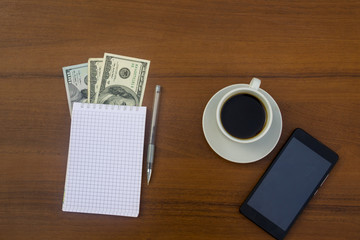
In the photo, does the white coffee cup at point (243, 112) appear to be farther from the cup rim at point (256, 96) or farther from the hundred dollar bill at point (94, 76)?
the hundred dollar bill at point (94, 76)

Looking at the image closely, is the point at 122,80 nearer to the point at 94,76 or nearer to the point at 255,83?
the point at 94,76

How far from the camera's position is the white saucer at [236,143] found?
60 cm

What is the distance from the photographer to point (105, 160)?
0.62 m

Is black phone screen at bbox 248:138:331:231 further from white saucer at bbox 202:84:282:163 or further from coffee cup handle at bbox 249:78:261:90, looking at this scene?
coffee cup handle at bbox 249:78:261:90

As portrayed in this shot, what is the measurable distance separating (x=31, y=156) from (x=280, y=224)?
550mm

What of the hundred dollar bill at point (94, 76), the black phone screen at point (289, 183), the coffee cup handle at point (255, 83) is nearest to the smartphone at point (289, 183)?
the black phone screen at point (289, 183)

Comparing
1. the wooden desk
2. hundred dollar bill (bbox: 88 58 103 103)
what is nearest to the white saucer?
the wooden desk

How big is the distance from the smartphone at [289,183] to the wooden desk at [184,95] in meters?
0.02

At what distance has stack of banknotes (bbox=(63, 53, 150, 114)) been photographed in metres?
0.64

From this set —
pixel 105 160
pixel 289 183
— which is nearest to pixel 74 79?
pixel 105 160

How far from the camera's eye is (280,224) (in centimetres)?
61

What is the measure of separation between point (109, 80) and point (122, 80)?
3 cm

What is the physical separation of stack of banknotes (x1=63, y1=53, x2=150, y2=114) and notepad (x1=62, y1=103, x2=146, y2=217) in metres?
0.03

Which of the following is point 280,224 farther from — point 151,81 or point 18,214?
point 18,214
